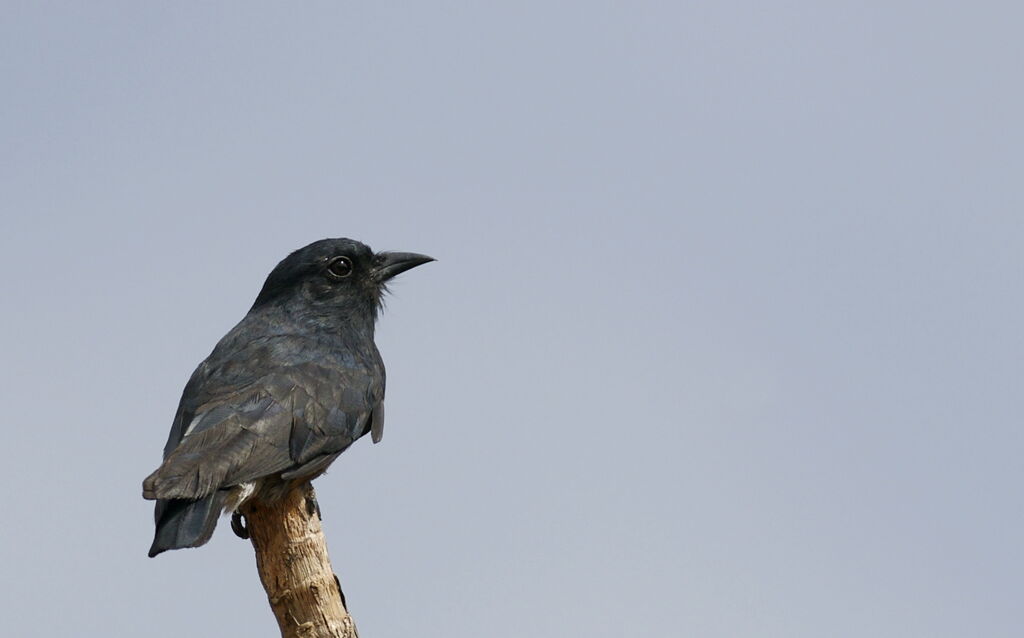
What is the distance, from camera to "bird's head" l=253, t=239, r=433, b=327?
38.3 feet

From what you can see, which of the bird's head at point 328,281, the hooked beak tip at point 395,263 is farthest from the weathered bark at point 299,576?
the hooked beak tip at point 395,263

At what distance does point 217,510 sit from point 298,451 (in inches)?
43.3

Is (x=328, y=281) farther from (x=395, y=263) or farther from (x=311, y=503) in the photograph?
(x=311, y=503)

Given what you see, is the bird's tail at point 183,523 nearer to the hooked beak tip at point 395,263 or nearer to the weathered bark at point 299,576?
the weathered bark at point 299,576

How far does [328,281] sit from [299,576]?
12.6ft

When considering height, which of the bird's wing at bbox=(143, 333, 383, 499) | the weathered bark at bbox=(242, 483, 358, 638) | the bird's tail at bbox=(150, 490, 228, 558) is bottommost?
the weathered bark at bbox=(242, 483, 358, 638)

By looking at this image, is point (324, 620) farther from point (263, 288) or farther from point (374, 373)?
point (263, 288)

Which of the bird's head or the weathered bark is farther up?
the bird's head

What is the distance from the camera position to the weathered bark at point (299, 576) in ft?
27.6

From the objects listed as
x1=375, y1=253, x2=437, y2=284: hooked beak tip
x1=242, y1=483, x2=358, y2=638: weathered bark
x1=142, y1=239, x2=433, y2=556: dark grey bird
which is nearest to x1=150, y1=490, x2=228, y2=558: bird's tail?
x1=142, y1=239, x2=433, y2=556: dark grey bird

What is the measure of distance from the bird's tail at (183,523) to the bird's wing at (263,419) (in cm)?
8

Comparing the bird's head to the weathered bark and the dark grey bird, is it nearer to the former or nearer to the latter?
the dark grey bird

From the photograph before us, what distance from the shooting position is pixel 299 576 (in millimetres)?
8500

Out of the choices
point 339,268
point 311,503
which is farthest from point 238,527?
point 339,268
